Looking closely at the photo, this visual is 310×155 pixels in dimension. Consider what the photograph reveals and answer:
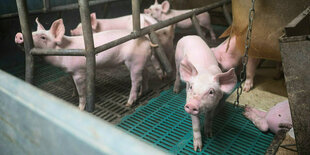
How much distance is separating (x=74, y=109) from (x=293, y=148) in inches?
62.4

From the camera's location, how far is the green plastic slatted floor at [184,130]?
206cm

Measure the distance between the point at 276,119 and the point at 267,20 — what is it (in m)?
0.80

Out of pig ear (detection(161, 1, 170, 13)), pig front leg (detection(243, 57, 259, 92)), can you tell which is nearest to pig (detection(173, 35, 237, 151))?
pig front leg (detection(243, 57, 259, 92))

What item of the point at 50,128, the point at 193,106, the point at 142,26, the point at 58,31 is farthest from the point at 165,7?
the point at 50,128

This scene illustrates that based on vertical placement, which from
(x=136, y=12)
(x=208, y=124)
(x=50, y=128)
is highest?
(x=136, y=12)

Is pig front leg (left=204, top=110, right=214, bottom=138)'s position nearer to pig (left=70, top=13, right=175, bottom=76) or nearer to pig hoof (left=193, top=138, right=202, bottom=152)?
pig hoof (left=193, top=138, right=202, bottom=152)

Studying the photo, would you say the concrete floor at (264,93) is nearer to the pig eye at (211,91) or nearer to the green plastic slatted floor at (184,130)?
the green plastic slatted floor at (184,130)

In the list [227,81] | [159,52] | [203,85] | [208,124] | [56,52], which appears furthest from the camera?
[159,52]

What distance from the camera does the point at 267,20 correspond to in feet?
6.69

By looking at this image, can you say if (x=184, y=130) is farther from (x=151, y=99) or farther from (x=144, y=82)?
(x=144, y=82)

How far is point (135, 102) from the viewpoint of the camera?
273 centimetres

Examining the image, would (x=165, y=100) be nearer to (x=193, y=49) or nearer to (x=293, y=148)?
(x=193, y=49)

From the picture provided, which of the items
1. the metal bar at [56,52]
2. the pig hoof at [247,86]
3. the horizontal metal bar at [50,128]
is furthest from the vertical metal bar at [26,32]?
the pig hoof at [247,86]

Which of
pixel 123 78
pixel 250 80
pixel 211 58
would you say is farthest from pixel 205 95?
pixel 123 78
